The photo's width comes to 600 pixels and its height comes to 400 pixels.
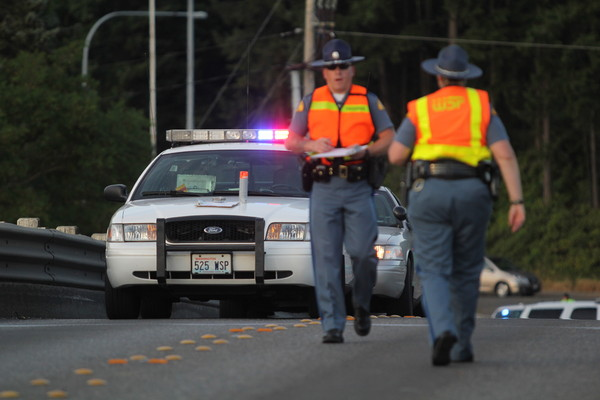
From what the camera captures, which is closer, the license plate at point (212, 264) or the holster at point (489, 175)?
the holster at point (489, 175)

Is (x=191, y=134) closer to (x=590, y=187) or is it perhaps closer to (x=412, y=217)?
(x=412, y=217)

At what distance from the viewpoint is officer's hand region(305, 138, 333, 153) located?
11.0m

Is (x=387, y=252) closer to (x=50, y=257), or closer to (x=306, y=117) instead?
(x=50, y=257)

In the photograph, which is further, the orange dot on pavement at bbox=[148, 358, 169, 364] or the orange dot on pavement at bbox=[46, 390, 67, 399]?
the orange dot on pavement at bbox=[148, 358, 169, 364]

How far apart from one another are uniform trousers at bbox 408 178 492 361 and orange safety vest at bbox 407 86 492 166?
16 centimetres

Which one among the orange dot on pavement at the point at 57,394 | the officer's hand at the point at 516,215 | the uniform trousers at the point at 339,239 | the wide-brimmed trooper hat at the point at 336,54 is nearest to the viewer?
the orange dot on pavement at the point at 57,394

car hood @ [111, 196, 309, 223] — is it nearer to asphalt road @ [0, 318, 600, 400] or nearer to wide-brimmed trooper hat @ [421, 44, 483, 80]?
asphalt road @ [0, 318, 600, 400]

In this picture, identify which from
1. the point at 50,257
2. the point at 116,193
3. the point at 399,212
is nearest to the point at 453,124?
the point at 399,212

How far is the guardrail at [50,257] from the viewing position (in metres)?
15.4

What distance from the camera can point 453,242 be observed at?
9734mm

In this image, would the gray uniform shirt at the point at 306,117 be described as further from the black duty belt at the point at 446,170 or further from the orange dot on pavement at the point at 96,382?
the orange dot on pavement at the point at 96,382

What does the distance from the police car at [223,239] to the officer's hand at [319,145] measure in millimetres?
3002

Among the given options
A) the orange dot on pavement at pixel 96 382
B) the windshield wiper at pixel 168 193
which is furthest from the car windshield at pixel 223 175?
the orange dot on pavement at pixel 96 382

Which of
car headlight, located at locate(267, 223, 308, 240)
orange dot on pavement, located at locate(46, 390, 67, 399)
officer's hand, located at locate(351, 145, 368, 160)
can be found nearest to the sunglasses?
officer's hand, located at locate(351, 145, 368, 160)
